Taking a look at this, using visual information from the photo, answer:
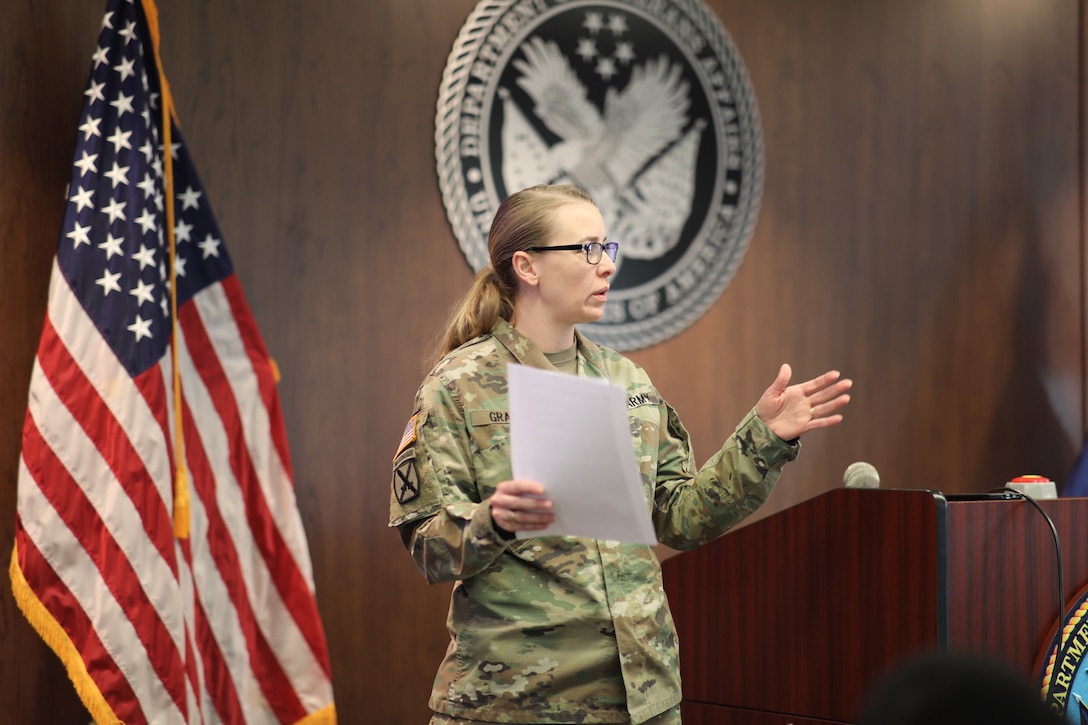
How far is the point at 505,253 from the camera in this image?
1.97 meters

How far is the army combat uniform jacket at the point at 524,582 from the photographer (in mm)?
1713

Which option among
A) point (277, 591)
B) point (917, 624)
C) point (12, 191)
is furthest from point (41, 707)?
point (917, 624)

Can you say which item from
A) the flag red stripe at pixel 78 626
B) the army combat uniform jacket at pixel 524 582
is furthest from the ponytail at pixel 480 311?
the flag red stripe at pixel 78 626

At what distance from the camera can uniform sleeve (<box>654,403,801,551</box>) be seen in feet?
6.04

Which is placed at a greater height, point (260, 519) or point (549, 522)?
point (549, 522)

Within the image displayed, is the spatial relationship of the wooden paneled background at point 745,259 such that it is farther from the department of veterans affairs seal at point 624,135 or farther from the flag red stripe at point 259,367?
the flag red stripe at point 259,367

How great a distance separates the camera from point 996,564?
205cm

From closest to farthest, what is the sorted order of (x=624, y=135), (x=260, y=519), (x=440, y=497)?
(x=440, y=497), (x=260, y=519), (x=624, y=135)

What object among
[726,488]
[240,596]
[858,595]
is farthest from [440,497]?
[240,596]

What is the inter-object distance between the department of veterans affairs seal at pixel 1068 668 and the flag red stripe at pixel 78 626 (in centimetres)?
179

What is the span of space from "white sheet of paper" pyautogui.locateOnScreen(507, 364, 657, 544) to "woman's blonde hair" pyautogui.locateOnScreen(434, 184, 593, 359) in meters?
0.48

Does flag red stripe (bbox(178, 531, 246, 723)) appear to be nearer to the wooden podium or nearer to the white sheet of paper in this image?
the wooden podium

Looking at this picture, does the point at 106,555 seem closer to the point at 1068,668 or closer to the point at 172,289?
the point at 172,289

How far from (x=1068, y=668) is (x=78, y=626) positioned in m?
1.94
